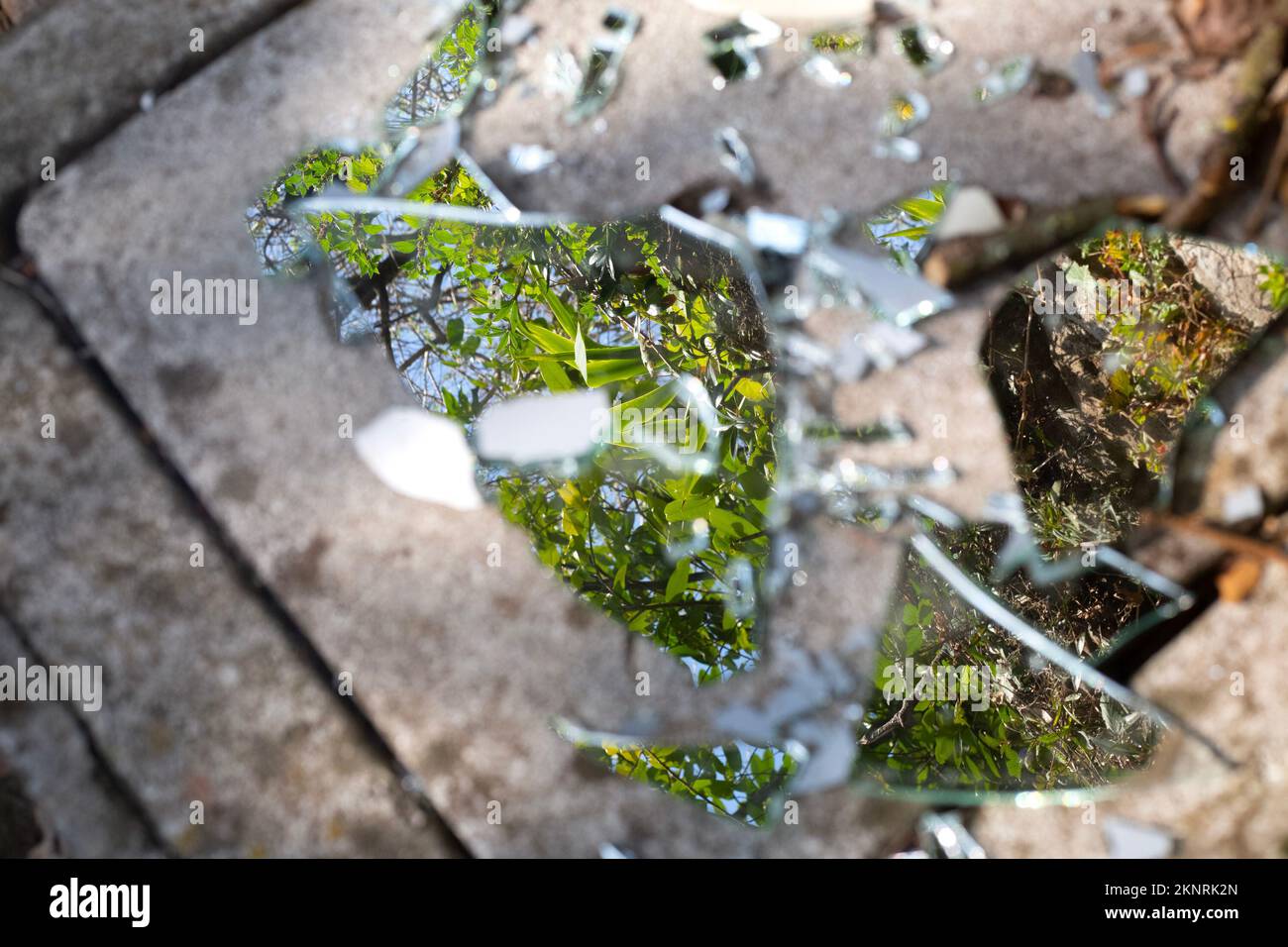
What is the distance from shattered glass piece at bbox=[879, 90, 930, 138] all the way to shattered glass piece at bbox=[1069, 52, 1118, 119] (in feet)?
0.74

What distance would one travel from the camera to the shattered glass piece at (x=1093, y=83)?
1574 mm

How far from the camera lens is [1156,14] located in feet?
5.26

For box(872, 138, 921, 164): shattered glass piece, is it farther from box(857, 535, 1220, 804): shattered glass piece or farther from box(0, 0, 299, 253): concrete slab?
box(857, 535, 1220, 804): shattered glass piece

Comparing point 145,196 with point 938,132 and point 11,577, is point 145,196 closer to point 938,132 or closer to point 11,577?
point 11,577

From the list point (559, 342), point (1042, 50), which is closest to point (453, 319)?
point (559, 342)

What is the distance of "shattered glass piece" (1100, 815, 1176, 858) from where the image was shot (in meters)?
1.44

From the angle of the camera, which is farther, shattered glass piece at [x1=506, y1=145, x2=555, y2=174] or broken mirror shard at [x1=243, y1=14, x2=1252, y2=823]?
broken mirror shard at [x1=243, y1=14, x2=1252, y2=823]

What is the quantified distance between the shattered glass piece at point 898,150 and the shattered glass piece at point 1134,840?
1.00 metres

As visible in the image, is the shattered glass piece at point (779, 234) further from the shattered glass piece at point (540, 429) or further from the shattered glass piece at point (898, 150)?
the shattered glass piece at point (540, 429)

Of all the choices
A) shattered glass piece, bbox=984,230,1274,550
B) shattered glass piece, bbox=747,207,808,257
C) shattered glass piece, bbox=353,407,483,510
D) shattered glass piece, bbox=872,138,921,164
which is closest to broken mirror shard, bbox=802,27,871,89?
shattered glass piece, bbox=872,138,921,164

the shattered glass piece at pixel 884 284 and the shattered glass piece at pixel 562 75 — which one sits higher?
the shattered glass piece at pixel 562 75

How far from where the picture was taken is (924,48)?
1644 mm

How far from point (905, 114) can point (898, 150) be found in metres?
0.06

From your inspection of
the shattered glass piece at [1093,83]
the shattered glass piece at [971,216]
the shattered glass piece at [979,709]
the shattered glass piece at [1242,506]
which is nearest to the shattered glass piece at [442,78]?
the shattered glass piece at [971,216]
